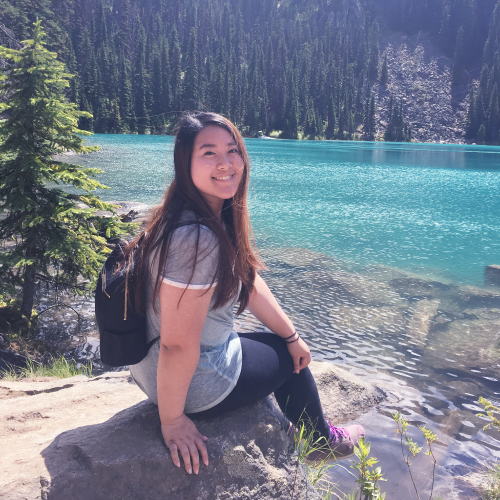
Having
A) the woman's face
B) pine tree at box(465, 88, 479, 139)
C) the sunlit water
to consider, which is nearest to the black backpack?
the woman's face

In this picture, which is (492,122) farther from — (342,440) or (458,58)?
(342,440)

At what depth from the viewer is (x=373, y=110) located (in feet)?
344

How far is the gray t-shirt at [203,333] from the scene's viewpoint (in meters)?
1.68

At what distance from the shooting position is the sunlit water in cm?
429

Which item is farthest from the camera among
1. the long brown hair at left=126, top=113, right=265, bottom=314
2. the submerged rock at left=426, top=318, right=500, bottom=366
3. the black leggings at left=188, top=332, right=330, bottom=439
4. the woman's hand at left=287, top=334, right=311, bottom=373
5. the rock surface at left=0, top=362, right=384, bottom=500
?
the submerged rock at left=426, top=318, right=500, bottom=366

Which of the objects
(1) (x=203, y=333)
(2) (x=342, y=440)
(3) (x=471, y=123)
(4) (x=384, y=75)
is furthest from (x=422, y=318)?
(4) (x=384, y=75)

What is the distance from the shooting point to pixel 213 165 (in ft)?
6.56

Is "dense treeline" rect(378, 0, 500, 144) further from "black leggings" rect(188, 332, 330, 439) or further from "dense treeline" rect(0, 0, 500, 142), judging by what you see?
A: "black leggings" rect(188, 332, 330, 439)

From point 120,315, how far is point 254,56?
119 meters

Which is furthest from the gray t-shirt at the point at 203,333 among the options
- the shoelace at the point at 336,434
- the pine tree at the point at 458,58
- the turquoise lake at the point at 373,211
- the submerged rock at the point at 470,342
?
the pine tree at the point at 458,58

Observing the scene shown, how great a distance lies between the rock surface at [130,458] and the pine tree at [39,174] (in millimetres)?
3010

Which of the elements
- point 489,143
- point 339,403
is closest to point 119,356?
point 339,403

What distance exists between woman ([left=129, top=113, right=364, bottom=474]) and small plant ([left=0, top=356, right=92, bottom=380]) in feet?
8.85

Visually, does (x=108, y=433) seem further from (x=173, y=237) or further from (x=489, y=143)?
(x=489, y=143)
